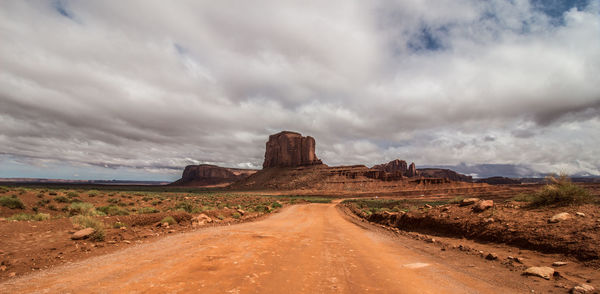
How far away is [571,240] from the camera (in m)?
6.66

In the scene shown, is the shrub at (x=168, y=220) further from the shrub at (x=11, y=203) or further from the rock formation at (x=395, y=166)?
the rock formation at (x=395, y=166)

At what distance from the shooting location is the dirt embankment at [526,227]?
647cm

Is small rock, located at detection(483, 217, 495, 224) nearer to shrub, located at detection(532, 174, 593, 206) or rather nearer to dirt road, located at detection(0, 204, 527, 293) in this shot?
shrub, located at detection(532, 174, 593, 206)

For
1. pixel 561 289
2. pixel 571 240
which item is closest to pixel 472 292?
pixel 561 289

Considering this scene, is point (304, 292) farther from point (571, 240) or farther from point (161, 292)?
point (571, 240)

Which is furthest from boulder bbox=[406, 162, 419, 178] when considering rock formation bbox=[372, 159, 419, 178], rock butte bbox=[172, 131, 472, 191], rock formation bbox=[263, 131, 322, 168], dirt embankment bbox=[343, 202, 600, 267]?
dirt embankment bbox=[343, 202, 600, 267]

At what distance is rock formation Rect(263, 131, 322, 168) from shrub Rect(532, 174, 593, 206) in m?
123

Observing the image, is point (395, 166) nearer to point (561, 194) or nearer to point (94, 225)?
point (561, 194)

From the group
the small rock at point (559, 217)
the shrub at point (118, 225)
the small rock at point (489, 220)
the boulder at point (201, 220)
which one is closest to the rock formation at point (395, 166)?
the boulder at point (201, 220)

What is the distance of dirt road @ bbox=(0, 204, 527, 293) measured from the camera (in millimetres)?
4574

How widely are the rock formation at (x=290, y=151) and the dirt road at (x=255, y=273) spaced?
414 ft

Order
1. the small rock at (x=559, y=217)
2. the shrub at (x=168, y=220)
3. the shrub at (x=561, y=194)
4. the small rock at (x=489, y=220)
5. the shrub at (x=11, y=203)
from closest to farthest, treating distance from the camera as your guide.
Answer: the small rock at (x=559, y=217)
the shrub at (x=561, y=194)
the small rock at (x=489, y=220)
the shrub at (x=168, y=220)
the shrub at (x=11, y=203)

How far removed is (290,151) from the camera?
14138 cm

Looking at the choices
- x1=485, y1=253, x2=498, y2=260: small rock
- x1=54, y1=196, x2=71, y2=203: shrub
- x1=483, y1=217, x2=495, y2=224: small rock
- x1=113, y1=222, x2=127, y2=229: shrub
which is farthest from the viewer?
x1=54, y1=196, x2=71, y2=203: shrub
